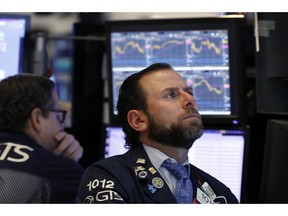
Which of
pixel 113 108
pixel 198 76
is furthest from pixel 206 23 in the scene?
pixel 113 108

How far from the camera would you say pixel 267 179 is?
1.66 m

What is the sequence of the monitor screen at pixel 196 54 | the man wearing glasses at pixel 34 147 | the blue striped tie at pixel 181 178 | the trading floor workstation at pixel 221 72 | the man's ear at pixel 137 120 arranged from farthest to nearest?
the monitor screen at pixel 196 54
the trading floor workstation at pixel 221 72
the man wearing glasses at pixel 34 147
the man's ear at pixel 137 120
the blue striped tie at pixel 181 178

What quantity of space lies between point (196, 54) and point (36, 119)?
67 cm

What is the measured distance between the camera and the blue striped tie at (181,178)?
1337 mm

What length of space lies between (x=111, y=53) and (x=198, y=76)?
14.8 inches

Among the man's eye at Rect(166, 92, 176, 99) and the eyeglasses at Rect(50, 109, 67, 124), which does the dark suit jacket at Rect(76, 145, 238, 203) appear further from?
the eyeglasses at Rect(50, 109, 67, 124)

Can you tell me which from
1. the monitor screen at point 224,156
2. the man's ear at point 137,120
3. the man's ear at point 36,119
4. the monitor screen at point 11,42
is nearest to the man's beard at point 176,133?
the man's ear at point 137,120

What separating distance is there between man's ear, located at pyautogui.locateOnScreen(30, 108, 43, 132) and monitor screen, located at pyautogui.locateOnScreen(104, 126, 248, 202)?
1.11 ft

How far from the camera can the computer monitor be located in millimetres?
1603

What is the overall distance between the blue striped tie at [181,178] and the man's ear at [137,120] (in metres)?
0.14

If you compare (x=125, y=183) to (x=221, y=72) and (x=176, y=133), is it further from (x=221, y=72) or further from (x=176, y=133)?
(x=221, y=72)

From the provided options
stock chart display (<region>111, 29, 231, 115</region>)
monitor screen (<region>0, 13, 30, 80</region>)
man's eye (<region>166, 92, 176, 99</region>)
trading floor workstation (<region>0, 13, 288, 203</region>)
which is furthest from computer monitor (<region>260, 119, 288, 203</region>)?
monitor screen (<region>0, 13, 30, 80</region>)

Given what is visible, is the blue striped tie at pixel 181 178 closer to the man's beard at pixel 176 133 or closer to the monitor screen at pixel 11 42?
the man's beard at pixel 176 133
